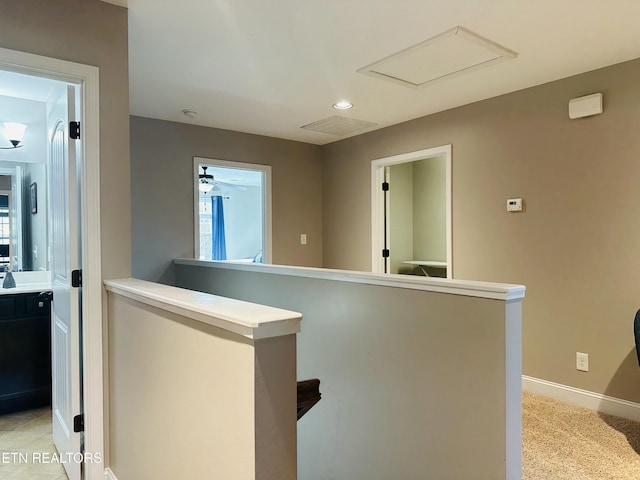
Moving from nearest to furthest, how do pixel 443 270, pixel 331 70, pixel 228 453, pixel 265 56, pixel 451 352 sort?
pixel 228 453, pixel 451 352, pixel 265 56, pixel 331 70, pixel 443 270

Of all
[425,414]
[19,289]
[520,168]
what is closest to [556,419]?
[425,414]

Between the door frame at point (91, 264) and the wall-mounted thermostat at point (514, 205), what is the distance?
9.53ft

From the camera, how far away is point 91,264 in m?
1.94

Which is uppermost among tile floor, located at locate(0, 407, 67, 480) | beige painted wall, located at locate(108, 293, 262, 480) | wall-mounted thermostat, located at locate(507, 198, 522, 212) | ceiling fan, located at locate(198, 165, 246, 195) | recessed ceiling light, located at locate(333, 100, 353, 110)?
recessed ceiling light, located at locate(333, 100, 353, 110)

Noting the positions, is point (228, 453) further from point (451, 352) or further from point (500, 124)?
point (500, 124)

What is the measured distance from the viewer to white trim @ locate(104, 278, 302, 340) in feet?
3.42

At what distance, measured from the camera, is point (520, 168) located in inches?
130

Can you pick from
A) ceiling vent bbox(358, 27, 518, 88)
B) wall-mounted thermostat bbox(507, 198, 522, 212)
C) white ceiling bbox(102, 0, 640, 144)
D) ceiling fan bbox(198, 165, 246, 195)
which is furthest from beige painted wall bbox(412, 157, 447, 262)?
ceiling fan bbox(198, 165, 246, 195)

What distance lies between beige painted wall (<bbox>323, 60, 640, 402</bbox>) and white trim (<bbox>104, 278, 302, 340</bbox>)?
8.65ft

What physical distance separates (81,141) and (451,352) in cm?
191

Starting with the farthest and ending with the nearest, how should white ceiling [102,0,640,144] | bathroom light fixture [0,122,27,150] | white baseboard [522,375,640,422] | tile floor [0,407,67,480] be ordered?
bathroom light fixture [0,122,27,150], white baseboard [522,375,640,422], tile floor [0,407,67,480], white ceiling [102,0,640,144]

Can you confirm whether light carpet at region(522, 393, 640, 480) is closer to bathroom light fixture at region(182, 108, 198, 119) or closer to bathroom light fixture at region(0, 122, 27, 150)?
bathroom light fixture at region(182, 108, 198, 119)

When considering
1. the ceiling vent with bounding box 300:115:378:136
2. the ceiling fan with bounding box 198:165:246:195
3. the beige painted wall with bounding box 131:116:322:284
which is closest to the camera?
the beige painted wall with bounding box 131:116:322:284

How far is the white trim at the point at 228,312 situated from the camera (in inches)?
41.0
